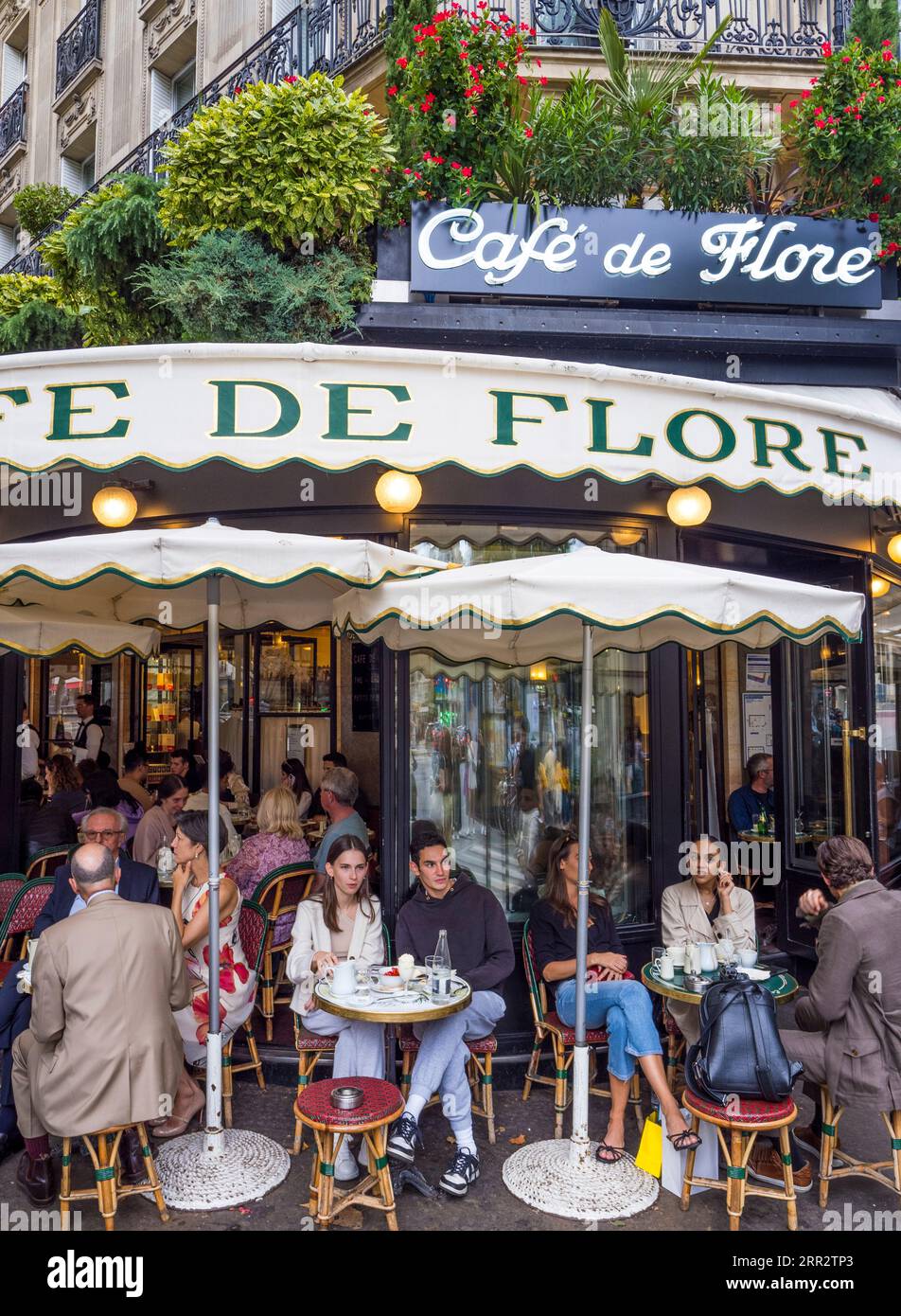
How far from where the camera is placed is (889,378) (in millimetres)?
6445

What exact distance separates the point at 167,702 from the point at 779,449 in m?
10.4

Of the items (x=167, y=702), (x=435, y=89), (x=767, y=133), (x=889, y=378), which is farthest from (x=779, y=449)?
(x=167, y=702)

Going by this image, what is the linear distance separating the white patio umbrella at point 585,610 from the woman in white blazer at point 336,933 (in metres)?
0.95

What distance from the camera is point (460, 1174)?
13.0 feet

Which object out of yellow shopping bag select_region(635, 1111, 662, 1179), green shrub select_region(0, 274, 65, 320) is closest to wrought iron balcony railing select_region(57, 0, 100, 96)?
green shrub select_region(0, 274, 65, 320)

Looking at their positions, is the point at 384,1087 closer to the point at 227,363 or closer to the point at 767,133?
the point at 227,363

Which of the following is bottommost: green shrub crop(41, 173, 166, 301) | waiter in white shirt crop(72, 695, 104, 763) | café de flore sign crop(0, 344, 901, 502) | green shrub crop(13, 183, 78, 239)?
waiter in white shirt crop(72, 695, 104, 763)

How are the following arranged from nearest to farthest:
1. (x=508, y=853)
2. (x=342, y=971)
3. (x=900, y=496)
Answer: (x=342, y=971) → (x=900, y=496) → (x=508, y=853)

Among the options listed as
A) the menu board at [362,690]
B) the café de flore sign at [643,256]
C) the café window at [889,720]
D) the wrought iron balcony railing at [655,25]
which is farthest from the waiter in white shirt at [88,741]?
the café window at [889,720]

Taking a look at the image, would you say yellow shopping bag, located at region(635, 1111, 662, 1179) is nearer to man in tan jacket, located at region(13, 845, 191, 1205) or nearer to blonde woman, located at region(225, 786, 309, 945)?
man in tan jacket, located at region(13, 845, 191, 1205)

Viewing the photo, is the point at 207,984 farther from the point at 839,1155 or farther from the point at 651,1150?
the point at 839,1155

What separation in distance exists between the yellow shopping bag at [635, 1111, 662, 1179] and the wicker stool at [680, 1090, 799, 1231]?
31 centimetres

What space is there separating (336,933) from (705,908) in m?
2.05

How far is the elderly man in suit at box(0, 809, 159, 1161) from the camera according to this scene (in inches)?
164
